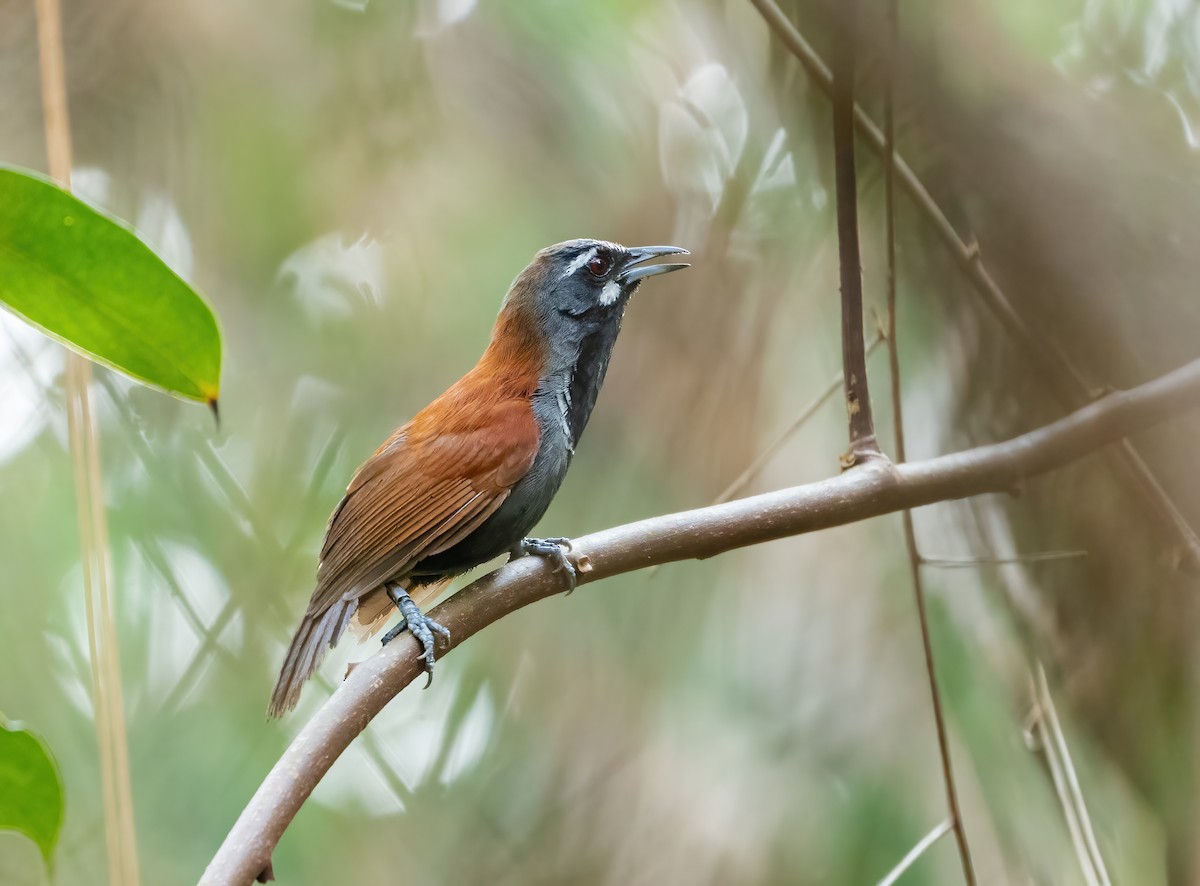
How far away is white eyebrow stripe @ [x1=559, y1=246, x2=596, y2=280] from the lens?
212cm

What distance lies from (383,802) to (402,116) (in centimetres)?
208

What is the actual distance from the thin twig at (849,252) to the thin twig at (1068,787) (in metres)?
0.60

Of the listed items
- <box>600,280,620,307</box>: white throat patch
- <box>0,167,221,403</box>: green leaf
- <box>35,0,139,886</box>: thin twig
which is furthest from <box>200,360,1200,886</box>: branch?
<box>600,280,620,307</box>: white throat patch

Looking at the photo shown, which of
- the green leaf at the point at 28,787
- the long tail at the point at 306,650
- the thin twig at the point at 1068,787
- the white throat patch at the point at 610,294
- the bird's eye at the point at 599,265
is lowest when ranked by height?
the thin twig at the point at 1068,787

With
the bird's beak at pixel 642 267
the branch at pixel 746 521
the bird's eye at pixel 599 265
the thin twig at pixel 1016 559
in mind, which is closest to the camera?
the branch at pixel 746 521

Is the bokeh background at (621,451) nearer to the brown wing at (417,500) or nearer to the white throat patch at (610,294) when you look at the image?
the white throat patch at (610,294)

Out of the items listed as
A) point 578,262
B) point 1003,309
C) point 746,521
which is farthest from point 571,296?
point 1003,309

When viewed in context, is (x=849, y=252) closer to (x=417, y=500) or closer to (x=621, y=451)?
(x=417, y=500)

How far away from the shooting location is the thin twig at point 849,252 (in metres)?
1.76

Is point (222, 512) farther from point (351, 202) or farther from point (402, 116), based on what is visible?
point (402, 116)

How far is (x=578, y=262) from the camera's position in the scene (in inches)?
83.8

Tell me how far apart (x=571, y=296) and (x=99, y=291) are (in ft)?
3.55

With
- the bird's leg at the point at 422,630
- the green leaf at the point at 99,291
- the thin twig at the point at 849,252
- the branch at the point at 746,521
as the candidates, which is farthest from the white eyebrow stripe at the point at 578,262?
the green leaf at the point at 99,291

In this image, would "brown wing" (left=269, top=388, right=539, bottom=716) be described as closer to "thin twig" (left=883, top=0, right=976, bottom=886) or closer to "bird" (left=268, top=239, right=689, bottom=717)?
"bird" (left=268, top=239, right=689, bottom=717)
